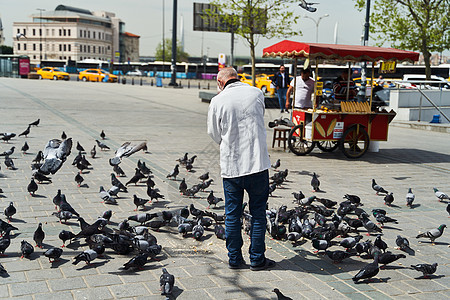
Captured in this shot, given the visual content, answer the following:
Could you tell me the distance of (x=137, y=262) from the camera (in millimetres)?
4508

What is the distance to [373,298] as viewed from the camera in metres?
4.15

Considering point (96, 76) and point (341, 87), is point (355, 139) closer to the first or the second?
point (341, 87)

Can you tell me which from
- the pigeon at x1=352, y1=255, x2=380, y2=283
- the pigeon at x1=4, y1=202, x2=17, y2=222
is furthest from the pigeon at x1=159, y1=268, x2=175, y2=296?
the pigeon at x1=4, y1=202, x2=17, y2=222

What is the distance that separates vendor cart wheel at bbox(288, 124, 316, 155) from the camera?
11.5m

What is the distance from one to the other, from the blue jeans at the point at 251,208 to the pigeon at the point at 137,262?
0.83 m

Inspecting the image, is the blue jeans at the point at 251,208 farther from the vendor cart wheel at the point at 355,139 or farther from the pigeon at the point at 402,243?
the vendor cart wheel at the point at 355,139

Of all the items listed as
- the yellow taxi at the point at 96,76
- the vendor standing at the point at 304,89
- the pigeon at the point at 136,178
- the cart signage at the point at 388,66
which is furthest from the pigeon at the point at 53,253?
the yellow taxi at the point at 96,76

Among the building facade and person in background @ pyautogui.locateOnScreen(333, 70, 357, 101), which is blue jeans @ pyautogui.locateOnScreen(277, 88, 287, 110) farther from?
the building facade

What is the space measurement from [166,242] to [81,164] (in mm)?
3645

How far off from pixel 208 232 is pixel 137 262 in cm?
147

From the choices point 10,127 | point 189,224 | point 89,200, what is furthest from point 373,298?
point 10,127

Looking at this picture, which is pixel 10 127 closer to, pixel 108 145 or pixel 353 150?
pixel 108 145

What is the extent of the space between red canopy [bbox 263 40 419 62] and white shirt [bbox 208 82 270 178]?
647cm

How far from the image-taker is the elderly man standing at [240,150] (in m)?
Answer: 4.45
